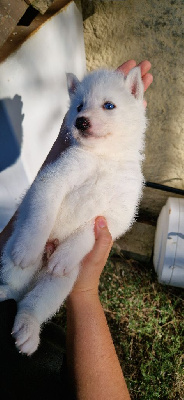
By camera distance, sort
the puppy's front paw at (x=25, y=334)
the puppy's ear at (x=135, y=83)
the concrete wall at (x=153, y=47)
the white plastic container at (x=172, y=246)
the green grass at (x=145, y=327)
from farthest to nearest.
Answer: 1. the white plastic container at (x=172, y=246)
2. the green grass at (x=145, y=327)
3. the concrete wall at (x=153, y=47)
4. the puppy's ear at (x=135, y=83)
5. the puppy's front paw at (x=25, y=334)

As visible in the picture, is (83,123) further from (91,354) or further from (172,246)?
(172,246)

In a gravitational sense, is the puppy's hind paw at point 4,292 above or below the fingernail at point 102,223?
below

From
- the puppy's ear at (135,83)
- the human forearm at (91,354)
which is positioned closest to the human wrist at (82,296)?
the human forearm at (91,354)

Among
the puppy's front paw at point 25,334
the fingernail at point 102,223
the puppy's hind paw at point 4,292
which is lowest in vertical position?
the puppy's front paw at point 25,334

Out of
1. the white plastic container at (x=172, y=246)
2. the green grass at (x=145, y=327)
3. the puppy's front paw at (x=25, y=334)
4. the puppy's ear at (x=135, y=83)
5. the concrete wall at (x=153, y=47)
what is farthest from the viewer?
the white plastic container at (x=172, y=246)

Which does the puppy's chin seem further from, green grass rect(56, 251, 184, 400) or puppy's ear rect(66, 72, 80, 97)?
green grass rect(56, 251, 184, 400)

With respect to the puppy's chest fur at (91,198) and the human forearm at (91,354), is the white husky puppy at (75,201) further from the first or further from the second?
the human forearm at (91,354)
